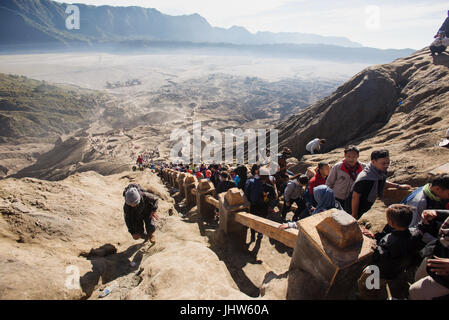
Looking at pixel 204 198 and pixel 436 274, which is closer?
pixel 436 274

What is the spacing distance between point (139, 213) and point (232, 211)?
6.61 feet

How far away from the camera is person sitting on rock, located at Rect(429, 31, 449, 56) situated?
41.7ft

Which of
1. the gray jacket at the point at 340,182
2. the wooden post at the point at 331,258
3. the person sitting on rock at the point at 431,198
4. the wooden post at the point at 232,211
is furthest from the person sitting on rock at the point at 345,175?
the wooden post at the point at 331,258

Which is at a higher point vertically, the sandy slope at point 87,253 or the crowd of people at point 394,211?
the crowd of people at point 394,211

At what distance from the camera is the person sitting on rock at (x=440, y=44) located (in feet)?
41.7

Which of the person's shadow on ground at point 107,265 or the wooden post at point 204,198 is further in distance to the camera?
the wooden post at point 204,198

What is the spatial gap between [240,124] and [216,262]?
63.9 meters

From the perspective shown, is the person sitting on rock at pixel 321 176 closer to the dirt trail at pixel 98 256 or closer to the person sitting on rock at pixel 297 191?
the person sitting on rock at pixel 297 191

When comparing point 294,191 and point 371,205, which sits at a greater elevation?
point 371,205

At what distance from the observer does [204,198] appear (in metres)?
5.09

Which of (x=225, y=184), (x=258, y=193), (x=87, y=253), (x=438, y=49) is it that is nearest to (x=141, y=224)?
(x=87, y=253)

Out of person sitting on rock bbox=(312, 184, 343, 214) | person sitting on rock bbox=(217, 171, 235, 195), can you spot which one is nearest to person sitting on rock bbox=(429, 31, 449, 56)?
person sitting on rock bbox=(217, 171, 235, 195)

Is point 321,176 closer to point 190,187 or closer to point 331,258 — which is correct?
point 331,258

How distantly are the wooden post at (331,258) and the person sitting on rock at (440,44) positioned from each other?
17.5m
